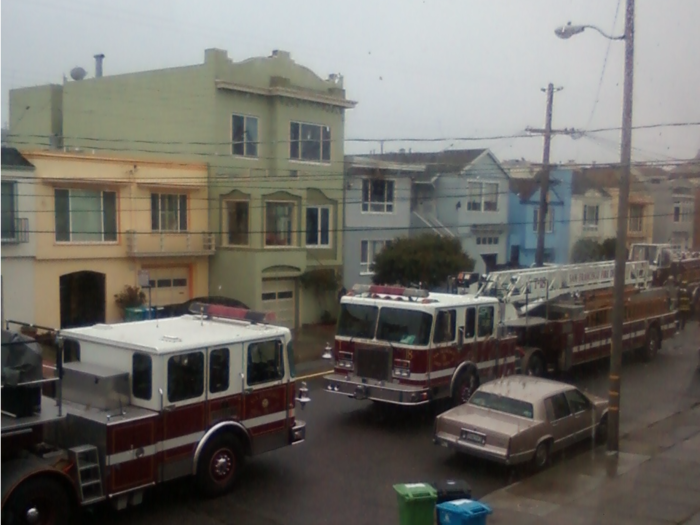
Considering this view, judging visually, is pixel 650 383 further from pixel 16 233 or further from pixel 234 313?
pixel 16 233

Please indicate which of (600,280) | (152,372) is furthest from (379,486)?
(600,280)

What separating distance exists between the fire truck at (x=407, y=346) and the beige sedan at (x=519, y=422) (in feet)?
5.56

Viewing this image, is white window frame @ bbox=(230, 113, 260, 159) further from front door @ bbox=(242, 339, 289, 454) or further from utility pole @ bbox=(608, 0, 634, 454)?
front door @ bbox=(242, 339, 289, 454)

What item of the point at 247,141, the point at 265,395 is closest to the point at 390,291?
the point at 265,395

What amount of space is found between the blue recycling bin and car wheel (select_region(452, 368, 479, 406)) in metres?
6.52

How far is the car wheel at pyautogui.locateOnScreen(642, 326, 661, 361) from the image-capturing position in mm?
23781

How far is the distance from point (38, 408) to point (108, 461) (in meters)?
0.99

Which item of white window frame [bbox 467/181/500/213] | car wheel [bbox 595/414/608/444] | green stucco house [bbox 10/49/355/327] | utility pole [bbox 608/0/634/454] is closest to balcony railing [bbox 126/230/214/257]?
green stucco house [bbox 10/49/355/327]

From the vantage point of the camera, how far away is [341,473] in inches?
471

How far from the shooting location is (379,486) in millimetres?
11406

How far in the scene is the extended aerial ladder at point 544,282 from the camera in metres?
19.2

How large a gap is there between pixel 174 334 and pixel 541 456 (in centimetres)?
594

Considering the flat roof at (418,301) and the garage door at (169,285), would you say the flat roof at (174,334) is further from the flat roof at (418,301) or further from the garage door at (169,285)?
the garage door at (169,285)

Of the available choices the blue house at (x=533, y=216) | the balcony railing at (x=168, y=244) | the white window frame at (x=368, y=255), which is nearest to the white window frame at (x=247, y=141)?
the balcony railing at (x=168, y=244)
